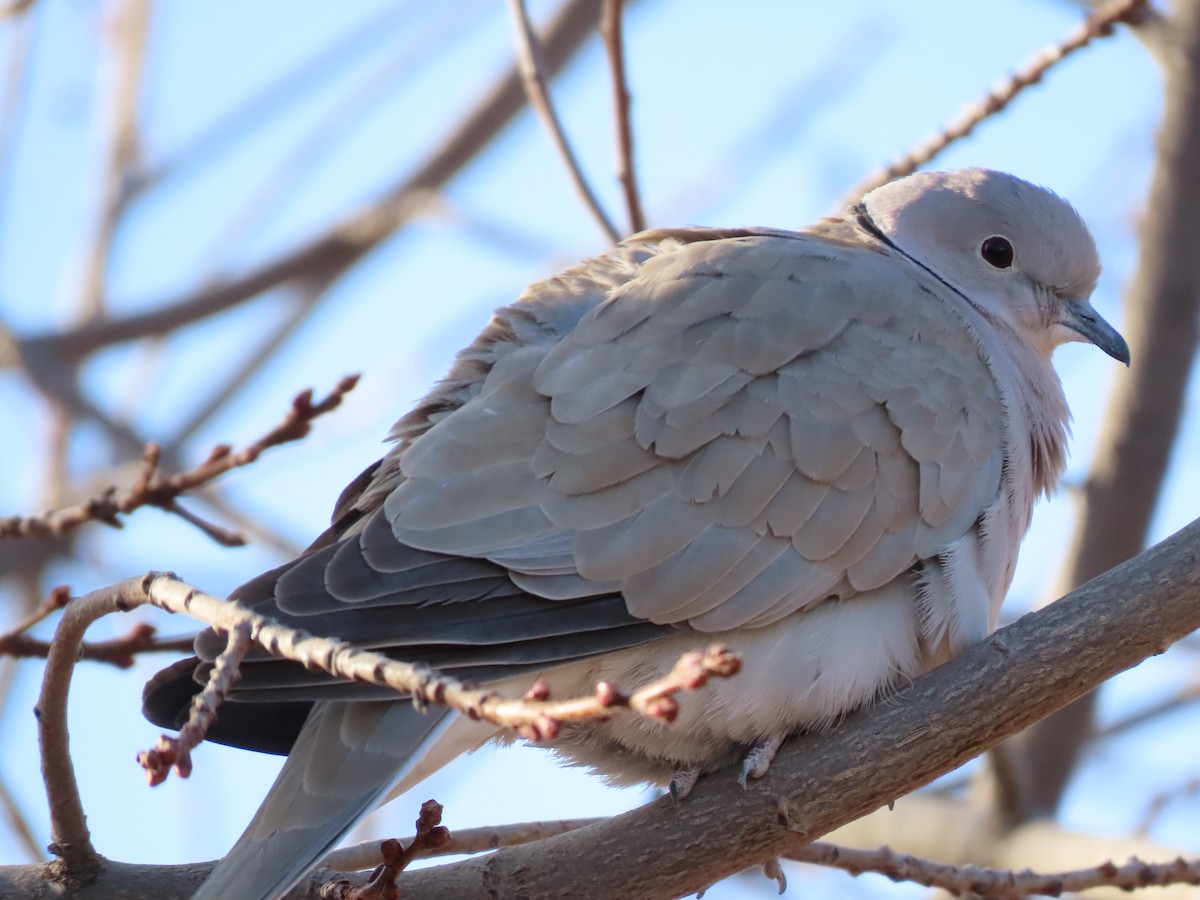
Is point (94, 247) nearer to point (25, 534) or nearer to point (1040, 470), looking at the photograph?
point (25, 534)

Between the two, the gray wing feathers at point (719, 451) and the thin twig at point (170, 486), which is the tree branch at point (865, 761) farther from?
the thin twig at point (170, 486)

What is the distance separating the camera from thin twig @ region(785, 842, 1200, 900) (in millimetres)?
3000

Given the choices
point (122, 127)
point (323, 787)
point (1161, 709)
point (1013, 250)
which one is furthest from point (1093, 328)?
point (122, 127)

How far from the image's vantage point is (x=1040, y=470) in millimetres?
3637

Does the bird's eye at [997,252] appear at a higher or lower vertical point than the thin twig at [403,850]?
higher

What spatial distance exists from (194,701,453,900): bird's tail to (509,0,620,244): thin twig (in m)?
1.86

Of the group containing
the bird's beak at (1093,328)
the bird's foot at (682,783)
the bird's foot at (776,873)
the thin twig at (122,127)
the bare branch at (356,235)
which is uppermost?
the thin twig at (122,127)

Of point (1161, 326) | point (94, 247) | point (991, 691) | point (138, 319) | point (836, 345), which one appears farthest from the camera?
point (94, 247)

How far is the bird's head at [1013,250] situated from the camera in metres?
4.11

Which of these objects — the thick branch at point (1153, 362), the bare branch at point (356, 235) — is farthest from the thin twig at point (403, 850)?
the bare branch at point (356, 235)

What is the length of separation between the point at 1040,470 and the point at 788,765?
47.2 inches

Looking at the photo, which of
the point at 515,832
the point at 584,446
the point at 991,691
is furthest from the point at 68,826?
the point at 991,691

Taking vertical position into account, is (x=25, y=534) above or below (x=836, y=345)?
below

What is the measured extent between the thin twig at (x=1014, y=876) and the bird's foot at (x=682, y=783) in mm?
267
